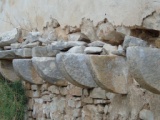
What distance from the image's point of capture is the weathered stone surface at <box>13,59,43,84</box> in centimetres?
415

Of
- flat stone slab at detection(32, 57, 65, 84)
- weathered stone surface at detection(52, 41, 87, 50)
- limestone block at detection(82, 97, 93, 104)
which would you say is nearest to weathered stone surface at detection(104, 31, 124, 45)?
weathered stone surface at detection(52, 41, 87, 50)

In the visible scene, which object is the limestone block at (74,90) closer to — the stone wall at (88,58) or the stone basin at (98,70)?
the stone wall at (88,58)

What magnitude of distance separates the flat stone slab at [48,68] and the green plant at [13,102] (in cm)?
94

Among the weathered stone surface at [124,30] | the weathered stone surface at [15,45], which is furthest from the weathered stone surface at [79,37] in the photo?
the weathered stone surface at [15,45]

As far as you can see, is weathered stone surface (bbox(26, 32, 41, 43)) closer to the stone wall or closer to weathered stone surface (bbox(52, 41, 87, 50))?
the stone wall

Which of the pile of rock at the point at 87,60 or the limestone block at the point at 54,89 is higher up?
the pile of rock at the point at 87,60

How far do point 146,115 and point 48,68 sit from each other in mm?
1130

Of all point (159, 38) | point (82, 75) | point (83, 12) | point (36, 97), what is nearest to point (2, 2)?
point (36, 97)

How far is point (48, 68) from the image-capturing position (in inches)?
147

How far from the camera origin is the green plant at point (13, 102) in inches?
182

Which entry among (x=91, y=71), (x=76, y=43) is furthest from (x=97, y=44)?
(x=91, y=71)

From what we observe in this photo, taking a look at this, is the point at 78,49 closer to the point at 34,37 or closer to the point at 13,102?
the point at 34,37

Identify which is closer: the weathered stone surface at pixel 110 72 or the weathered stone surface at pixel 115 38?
the weathered stone surface at pixel 110 72

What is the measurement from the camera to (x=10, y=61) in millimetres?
4820
